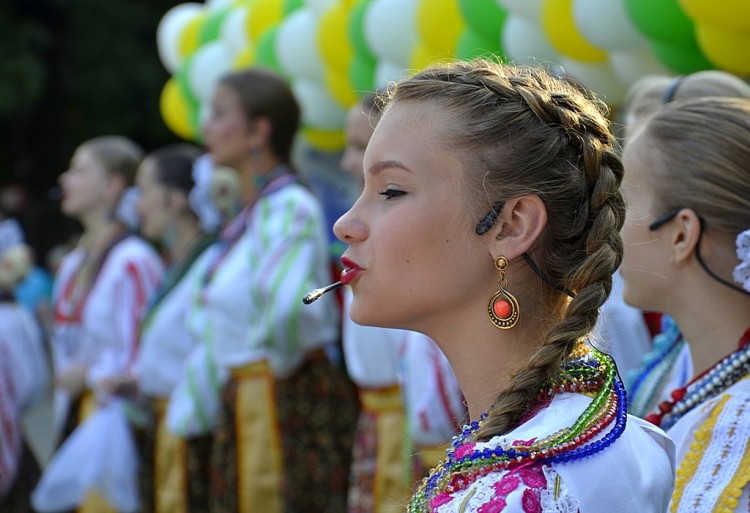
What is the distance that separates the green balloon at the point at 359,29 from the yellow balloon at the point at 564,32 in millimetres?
1116

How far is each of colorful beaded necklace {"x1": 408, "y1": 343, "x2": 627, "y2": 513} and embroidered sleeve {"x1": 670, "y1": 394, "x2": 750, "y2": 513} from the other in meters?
0.48

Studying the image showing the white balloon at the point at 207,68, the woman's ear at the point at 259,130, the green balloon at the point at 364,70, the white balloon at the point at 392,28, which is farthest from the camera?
the white balloon at the point at 207,68

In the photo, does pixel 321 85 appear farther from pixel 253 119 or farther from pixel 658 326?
pixel 658 326

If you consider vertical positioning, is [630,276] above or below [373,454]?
above

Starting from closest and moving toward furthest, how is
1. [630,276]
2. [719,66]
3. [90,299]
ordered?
[630,276]
[719,66]
[90,299]

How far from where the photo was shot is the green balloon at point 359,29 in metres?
4.43

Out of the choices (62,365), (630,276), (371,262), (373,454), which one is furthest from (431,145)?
(62,365)

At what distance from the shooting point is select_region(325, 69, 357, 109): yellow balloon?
4785 mm

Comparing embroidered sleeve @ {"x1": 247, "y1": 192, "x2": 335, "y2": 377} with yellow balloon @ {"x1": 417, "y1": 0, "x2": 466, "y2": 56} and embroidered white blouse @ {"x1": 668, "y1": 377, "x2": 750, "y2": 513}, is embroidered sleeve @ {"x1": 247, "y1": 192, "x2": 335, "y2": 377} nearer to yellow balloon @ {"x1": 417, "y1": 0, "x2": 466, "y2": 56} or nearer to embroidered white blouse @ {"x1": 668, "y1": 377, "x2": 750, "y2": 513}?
yellow balloon @ {"x1": 417, "y1": 0, "x2": 466, "y2": 56}

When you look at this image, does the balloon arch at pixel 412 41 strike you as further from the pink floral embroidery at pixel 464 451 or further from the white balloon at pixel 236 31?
the pink floral embroidery at pixel 464 451

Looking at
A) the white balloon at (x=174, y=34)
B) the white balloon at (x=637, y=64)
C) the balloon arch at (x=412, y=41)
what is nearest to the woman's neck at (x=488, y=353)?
the balloon arch at (x=412, y=41)

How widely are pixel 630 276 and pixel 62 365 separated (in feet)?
13.4

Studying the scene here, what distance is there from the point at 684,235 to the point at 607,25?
1.12 meters

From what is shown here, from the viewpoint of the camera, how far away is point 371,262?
1696 millimetres
